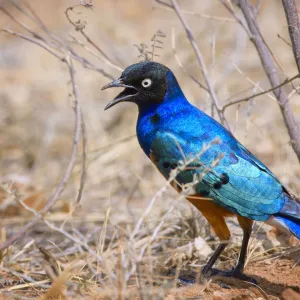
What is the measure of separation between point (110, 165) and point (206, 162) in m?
3.49

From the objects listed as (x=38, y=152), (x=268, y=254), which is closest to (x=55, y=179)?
(x=38, y=152)

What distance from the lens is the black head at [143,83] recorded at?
13.8 feet

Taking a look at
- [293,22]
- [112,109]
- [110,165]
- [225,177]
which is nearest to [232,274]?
[225,177]

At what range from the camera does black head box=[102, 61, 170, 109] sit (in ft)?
13.8

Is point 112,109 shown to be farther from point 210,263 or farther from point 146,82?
point 210,263

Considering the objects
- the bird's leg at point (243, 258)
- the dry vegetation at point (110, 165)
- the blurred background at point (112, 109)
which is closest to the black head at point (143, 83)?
the dry vegetation at point (110, 165)

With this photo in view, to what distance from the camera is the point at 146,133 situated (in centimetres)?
425

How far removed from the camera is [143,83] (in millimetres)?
4258

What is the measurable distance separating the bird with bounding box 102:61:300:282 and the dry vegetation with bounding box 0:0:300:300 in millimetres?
229

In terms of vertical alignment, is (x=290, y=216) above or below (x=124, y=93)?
below

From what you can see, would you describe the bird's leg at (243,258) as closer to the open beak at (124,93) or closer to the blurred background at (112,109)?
the blurred background at (112,109)

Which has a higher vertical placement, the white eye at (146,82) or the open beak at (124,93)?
the white eye at (146,82)

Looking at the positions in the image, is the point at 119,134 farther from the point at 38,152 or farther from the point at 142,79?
the point at 142,79

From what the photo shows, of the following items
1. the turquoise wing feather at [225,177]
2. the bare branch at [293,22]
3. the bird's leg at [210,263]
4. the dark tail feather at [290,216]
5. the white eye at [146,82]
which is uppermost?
the bare branch at [293,22]
